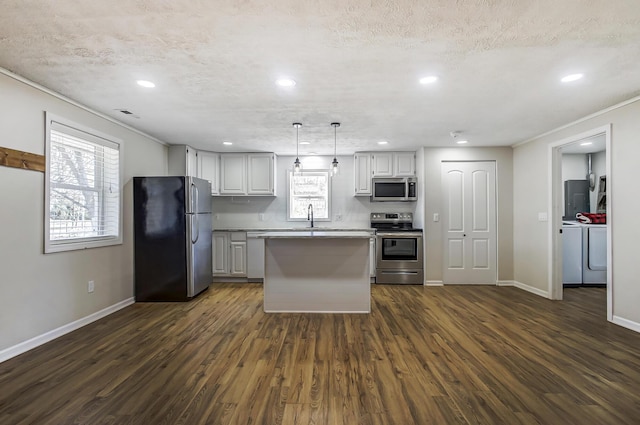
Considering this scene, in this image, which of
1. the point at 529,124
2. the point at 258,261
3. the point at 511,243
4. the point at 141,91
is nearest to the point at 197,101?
the point at 141,91

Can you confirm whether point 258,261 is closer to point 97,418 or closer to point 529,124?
point 97,418

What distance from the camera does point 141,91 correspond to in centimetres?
298

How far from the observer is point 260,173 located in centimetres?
583

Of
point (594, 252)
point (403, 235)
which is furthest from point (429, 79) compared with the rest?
point (594, 252)

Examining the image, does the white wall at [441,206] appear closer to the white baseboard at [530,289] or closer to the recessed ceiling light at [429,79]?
the white baseboard at [530,289]

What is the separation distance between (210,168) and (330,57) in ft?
13.1

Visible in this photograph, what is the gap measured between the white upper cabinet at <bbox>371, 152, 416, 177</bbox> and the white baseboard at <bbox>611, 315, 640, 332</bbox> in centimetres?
330

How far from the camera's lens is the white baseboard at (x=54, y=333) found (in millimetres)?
2604

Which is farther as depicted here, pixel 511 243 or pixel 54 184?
pixel 511 243

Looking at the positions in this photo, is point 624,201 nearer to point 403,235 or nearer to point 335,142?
point 403,235

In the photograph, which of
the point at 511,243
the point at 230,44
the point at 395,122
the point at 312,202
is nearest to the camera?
the point at 230,44

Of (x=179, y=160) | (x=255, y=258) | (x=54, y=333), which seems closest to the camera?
(x=54, y=333)

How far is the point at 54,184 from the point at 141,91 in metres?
1.28

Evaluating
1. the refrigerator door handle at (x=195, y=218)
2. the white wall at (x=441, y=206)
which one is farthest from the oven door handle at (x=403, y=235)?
the refrigerator door handle at (x=195, y=218)
